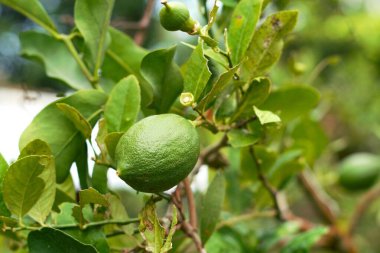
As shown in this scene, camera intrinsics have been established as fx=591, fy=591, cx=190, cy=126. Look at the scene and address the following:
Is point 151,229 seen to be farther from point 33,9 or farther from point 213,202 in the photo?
point 33,9

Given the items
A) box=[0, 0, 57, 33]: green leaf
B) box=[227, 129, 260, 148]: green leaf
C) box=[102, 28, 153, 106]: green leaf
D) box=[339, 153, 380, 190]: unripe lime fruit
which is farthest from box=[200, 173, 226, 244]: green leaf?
box=[339, 153, 380, 190]: unripe lime fruit

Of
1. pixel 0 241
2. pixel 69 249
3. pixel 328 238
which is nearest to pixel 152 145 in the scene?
pixel 69 249

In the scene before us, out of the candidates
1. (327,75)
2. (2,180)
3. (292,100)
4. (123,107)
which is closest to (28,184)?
(2,180)

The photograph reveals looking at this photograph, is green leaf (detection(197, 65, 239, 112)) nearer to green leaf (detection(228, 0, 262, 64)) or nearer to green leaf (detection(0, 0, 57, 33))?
green leaf (detection(228, 0, 262, 64))

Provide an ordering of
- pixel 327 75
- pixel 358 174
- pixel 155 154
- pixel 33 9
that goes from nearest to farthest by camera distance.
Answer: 1. pixel 155 154
2. pixel 33 9
3. pixel 358 174
4. pixel 327 75

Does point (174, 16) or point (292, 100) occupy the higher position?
point (174, 16)

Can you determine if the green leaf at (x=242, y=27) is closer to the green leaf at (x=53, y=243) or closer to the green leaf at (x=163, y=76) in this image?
the green leaf at (x=163, y=76)

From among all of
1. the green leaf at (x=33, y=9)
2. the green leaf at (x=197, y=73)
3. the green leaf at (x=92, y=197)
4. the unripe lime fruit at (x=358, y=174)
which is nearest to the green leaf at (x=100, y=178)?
the green leaf at (x=92, y=197)

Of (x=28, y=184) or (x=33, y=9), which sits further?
(x=33, y=9)
